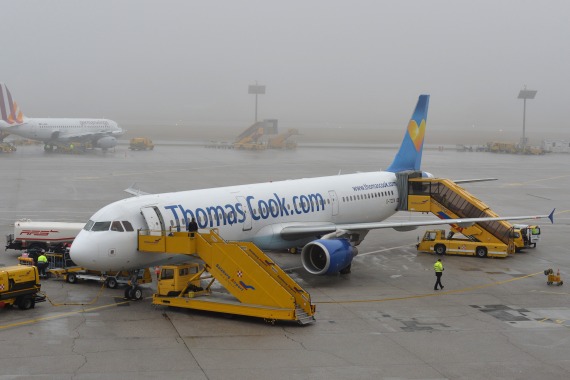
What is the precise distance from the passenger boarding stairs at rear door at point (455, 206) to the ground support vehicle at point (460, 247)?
594 mm

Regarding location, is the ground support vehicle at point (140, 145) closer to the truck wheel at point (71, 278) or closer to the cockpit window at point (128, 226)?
the truck wheel at point (71, 278)

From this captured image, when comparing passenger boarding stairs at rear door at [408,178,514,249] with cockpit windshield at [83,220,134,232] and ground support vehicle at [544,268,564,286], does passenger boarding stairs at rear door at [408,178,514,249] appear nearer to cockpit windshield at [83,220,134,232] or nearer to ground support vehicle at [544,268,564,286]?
ground support vehicle at [544,268,564,286]

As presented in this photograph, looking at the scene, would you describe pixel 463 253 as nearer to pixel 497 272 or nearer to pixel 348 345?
pixel 497 272

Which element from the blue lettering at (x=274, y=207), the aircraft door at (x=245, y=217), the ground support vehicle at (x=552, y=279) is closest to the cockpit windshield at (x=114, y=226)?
the aircraft door at (x=245, y=217)

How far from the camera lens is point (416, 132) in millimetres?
46594

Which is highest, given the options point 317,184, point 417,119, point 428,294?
point 417,119

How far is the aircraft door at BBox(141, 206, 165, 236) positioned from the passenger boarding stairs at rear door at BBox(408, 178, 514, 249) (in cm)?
1871

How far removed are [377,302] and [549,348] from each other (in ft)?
24.3

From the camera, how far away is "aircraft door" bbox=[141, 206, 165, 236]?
28.1m

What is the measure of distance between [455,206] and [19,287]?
2496cm

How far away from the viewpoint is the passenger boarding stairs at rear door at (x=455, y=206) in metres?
39.9

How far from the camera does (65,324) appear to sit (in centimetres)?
2464

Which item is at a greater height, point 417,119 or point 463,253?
point 417,119

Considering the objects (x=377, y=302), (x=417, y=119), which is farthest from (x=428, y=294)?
(x=417, y=119)
